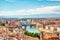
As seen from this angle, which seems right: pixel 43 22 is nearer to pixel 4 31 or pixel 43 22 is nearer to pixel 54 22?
pixel 54 22

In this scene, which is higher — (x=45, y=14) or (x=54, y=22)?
(x=45, y=14)

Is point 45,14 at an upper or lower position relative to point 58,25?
upper

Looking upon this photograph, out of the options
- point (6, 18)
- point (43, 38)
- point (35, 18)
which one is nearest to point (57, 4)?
point (35, 18)

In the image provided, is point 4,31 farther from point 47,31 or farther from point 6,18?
point 47,31

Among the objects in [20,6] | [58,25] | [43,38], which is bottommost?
[43,38]

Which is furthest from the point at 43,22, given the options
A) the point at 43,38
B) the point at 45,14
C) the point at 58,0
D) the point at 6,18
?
the point at 6,18

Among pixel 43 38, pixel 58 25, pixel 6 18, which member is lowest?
pixel 43 38
